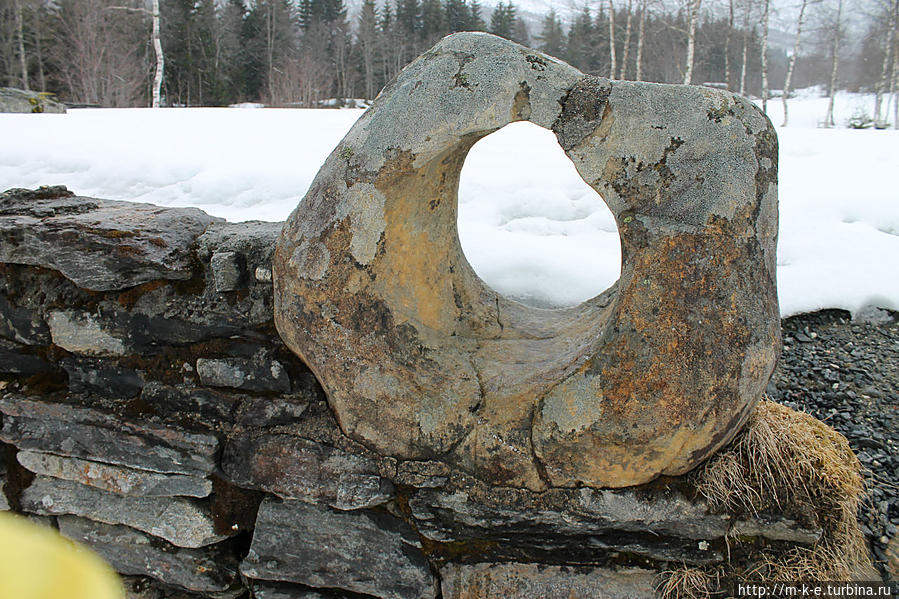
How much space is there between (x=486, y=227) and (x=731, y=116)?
2.47 m

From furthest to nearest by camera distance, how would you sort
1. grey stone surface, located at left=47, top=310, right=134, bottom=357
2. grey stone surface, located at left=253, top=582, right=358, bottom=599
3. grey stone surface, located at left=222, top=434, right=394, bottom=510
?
grey stone surface, located at left=47, top=310, right=134, bottom=357 → grey stone surface, located at left=253, top=582, right=358, bottom=599 → grey stone surface, located at left=222, top=434, right=394, bottom=510

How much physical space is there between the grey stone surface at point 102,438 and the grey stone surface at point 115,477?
0.04m

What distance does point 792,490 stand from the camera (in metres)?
2.08

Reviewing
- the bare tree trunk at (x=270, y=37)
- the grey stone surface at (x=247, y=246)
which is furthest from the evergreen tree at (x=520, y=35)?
the grey stone surface at (x=247, y=246)

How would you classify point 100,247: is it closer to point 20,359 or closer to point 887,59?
point 20,359

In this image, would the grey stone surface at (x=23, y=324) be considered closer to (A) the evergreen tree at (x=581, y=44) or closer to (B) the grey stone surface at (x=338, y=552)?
(B) the grey stone surface at (x=338, y=552)

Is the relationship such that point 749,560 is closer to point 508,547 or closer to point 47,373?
point 508,547

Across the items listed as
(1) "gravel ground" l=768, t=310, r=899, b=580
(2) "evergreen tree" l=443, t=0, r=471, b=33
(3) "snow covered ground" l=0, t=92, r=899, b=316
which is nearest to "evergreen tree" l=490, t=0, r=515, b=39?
(2) "evergreen tree" l=443, t=0, r=471, b=33

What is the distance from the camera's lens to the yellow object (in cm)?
43

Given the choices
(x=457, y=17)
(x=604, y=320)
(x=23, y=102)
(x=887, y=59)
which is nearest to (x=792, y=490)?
(x=604, y=320)

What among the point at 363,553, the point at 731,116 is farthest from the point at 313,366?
the point at 731,116

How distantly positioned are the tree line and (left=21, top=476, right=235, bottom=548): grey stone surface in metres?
14.7

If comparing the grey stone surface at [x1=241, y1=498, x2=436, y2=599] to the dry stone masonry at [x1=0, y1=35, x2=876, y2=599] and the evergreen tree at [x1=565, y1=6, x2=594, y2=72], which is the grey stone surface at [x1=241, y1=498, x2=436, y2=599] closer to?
the dry stone masonry at [x1=0, y1=35, x2=876, y2=599]

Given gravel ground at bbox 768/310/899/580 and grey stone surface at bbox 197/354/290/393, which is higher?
grey stone surface at bbox 197/354/290/393
